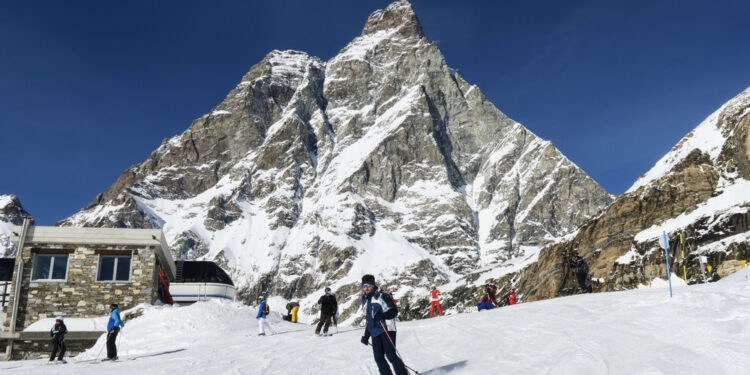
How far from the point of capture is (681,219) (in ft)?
175

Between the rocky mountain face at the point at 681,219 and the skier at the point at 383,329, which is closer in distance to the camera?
the skier at the point at 383,329

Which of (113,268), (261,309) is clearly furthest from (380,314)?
(113,268)

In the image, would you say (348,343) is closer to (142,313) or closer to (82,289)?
(142,313)

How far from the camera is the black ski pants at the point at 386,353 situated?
9981 millimetres

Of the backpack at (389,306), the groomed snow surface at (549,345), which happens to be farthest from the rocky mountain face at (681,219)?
the backpack at (389,306)

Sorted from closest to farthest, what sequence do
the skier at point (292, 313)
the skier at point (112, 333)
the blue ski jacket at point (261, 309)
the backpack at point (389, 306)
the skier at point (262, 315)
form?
the backpack at point (389, 306) < the skier at point (112, 333) < the skier at point (262, 315) < the blue ski jacket at point (261, 309) < the skier at point (292, 313)

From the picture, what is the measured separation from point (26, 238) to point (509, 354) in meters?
28.6

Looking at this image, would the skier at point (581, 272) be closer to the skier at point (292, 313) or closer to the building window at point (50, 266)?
the skier at point (292, 313)

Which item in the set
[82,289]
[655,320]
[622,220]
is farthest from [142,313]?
[622,220]

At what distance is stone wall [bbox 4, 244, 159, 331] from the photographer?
3050 cm

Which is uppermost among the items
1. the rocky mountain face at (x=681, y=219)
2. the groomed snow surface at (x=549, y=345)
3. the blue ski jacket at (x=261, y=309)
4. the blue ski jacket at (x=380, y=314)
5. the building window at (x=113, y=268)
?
the rocky mountain face at (x=681, y=219)

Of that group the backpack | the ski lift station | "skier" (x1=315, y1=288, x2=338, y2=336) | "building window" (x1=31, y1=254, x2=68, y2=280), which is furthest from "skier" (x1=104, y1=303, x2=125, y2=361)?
"building window" (x1=31, y1=254, x2=68, y2=280)

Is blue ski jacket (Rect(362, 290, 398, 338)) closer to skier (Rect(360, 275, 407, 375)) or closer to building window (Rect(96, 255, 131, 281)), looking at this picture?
skier (Rect(360, 275, 407, 375))

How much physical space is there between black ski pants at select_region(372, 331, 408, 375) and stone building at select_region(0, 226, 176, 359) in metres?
24.3
